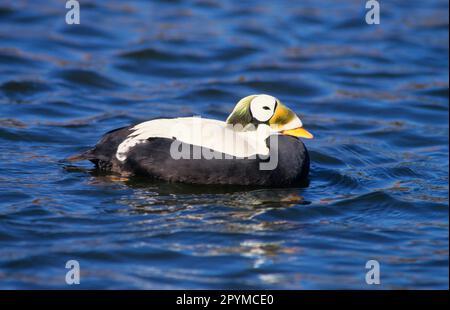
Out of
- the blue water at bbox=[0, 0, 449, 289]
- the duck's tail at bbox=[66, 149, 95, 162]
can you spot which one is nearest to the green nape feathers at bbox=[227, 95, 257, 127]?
the blue water at bbox=[0, 0, 449, 289]

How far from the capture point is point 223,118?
10.5 m


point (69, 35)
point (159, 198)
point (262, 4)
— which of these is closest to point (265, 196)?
point (159, 198)

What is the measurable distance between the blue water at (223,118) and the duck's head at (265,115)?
552 mm

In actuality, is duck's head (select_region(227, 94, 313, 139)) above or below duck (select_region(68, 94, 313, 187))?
above

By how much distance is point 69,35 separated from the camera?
1379cm

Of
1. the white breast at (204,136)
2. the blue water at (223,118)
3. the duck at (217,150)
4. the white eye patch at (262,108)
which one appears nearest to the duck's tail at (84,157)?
the duck at (217,150)

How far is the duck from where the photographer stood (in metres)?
7.70

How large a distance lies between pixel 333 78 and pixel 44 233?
6629 mm

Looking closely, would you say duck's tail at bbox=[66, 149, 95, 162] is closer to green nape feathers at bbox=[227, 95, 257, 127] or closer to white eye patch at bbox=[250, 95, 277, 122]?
green nape feathers at bbox=[227, 95, 257, 127]

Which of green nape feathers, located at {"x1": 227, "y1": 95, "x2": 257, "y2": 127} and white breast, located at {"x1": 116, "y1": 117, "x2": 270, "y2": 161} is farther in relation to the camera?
green nape feathers, located at {"x1": 227, "y1": 95, "x2": 257, "y2": 127}

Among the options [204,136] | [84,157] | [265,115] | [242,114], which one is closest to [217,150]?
[204,136]

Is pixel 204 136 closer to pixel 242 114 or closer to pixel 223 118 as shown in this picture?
pixel 242 114

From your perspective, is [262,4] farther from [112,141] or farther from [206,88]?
[112,141]

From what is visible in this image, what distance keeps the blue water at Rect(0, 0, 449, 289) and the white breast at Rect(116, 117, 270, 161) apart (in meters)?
0.34
